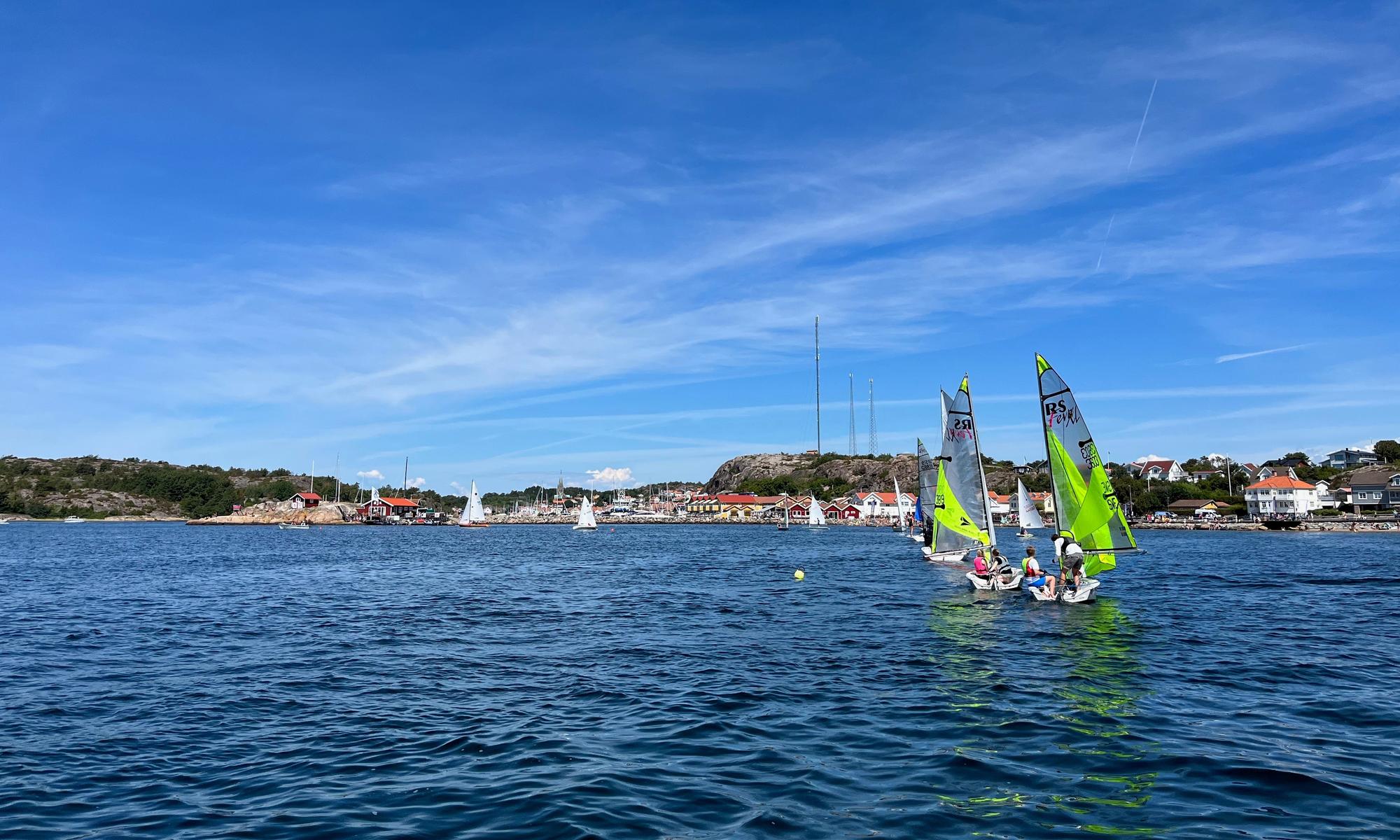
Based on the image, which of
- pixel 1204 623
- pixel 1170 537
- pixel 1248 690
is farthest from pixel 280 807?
pixel 1170 537

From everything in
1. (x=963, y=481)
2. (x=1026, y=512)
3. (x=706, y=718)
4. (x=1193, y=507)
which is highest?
(x=963, y=481)

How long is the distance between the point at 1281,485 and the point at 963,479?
138 metres

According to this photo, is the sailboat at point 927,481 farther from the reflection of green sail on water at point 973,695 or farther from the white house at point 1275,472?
the white house at point 1275,472

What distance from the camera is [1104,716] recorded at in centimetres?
1681

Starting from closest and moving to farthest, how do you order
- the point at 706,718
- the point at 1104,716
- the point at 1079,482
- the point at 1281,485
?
the point at 1104,716
the point at 706,718
the point at 1079,482
the point at 1281,485

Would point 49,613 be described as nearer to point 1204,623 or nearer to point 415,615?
point 415,615

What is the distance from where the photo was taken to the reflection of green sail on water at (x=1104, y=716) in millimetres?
11844

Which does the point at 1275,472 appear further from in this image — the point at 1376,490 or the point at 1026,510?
the point at 1026,510

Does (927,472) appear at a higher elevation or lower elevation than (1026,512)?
higher

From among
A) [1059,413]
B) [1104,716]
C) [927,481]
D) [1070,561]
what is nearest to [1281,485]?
[927,481]

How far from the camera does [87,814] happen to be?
39.3 ft

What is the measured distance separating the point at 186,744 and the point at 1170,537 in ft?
420

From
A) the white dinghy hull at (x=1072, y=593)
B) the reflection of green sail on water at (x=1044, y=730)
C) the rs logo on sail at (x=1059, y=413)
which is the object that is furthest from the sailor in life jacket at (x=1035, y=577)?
the reflection of green sail on water at (x=1044, y=730)

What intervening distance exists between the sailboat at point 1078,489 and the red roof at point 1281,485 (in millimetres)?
143738
